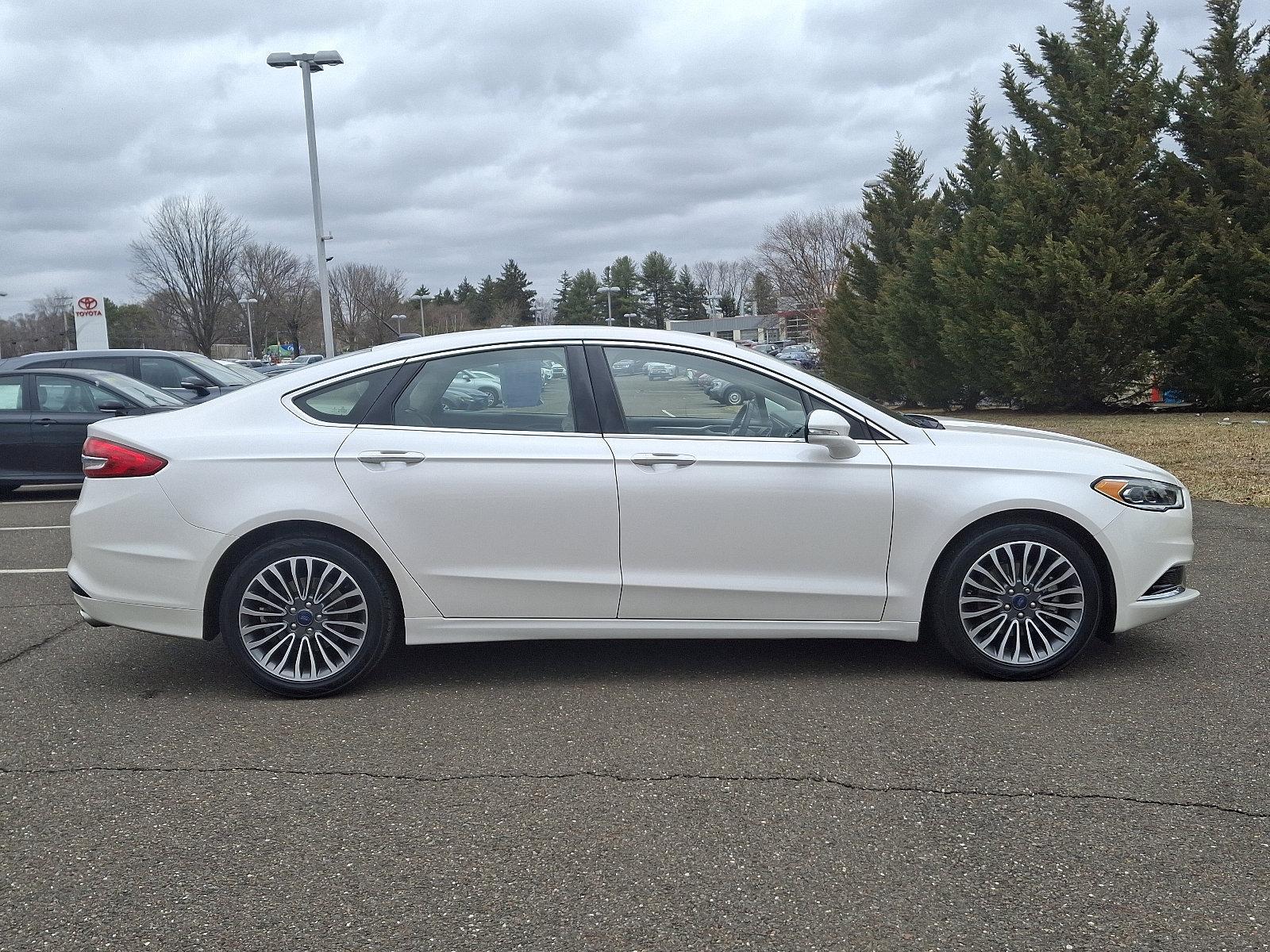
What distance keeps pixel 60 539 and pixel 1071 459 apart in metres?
7.96

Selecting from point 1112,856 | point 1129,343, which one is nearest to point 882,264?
point 1129,343

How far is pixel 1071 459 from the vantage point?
494cm

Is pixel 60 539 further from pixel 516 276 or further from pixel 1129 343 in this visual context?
pixel 516 276

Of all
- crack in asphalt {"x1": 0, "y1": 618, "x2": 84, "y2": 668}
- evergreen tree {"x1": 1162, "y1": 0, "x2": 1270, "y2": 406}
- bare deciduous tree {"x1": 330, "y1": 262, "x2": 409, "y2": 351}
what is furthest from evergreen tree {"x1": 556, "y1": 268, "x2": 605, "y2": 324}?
crack in asphalt {"x1": 0, "y1": 618, "x2": 84, "y2": 668}

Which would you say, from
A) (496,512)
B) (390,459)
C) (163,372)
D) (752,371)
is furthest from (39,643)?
(163,372)

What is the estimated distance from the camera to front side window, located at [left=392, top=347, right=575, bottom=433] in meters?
4.89

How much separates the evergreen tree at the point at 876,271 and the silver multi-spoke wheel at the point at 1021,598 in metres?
25.7

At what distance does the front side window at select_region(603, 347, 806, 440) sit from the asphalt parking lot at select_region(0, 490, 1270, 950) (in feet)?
3.62

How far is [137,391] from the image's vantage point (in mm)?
12797

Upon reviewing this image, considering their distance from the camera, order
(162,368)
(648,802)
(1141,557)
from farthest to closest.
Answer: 1. (162,368)
2. (1141,557)
3. (648,802)

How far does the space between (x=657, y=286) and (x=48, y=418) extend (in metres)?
124

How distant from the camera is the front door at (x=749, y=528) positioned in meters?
4.75

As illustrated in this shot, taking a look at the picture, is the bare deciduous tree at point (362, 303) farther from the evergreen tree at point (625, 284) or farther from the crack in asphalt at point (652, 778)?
the crack in asphalt at point (652, 778)

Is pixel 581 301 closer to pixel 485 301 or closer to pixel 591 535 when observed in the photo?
pixel 485 301
